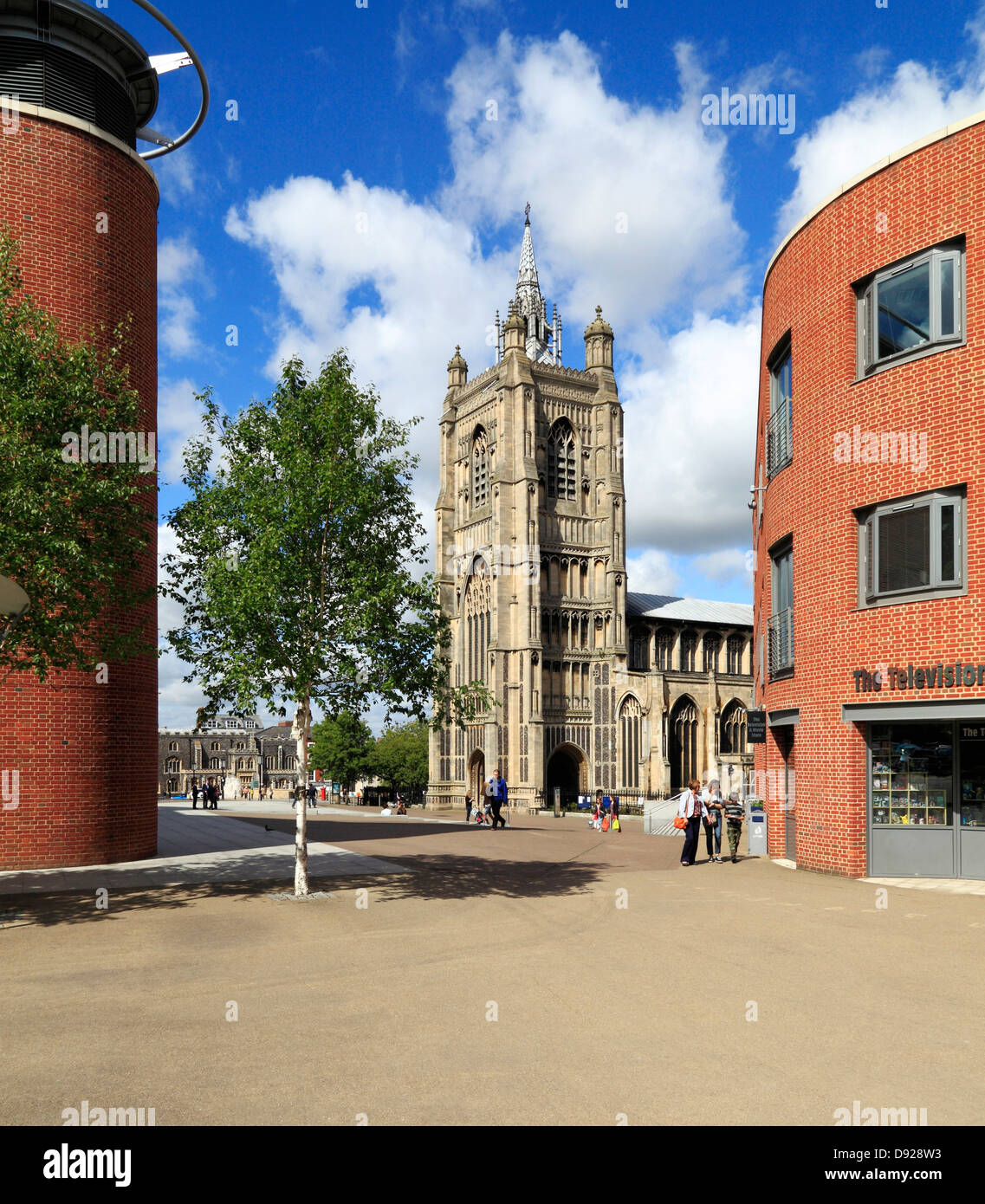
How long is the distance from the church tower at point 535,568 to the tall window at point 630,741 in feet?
2.85

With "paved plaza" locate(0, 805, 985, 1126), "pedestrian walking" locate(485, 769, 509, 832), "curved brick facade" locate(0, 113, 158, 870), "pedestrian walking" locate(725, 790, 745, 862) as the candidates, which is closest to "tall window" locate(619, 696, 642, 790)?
"pedestrian walking" locate(485, 769, 509, 832)

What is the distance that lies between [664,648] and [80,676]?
60538 millimetres

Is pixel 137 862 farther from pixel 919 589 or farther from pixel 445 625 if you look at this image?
pixel 919 589

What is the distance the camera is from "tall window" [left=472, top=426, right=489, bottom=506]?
72.3 metres

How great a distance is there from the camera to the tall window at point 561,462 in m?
71.3

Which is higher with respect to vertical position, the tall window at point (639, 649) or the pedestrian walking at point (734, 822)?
the tall window at point (639, 649)

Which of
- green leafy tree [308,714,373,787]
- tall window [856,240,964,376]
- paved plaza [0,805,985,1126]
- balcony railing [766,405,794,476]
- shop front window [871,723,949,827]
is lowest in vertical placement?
green leafy tree [308,714,373,787]

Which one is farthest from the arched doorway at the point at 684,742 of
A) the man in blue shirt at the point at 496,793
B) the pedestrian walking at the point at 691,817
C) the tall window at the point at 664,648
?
the pedestrian walking at the point at 691,817

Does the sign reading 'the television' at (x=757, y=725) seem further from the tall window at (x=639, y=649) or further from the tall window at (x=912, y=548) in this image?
the tall window at (x=639, y=649)

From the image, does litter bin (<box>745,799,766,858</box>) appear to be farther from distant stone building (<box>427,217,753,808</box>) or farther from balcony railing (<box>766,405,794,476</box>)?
distant stone building (<box>427,217,753,808</box>)

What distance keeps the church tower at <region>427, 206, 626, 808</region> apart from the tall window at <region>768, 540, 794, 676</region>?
4294cm

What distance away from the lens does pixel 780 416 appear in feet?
71.4

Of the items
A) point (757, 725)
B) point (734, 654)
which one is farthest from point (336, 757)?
point (757, 725)
